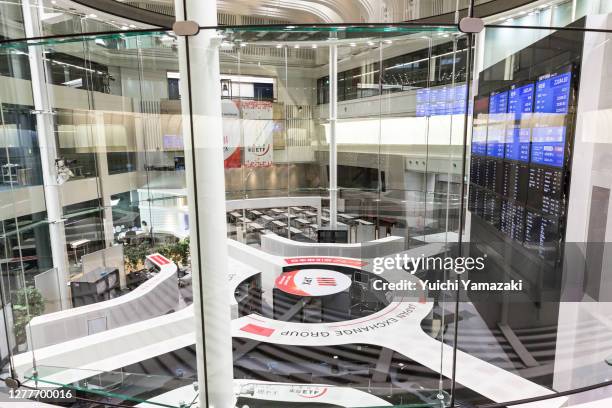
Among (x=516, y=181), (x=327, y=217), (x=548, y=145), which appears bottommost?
(x=327, y=217)

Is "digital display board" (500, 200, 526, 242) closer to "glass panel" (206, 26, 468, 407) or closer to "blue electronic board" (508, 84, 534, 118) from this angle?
"glass panel" (206, 26, 468, 407)

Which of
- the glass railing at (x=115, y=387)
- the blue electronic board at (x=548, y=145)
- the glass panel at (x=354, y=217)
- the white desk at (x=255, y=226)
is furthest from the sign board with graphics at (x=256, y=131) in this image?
the glass railing at (x=115, y=387)

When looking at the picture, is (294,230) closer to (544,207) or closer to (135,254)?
(135,254)

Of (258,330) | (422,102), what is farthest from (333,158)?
(258,330)

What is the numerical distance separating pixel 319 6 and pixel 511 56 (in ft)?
6.77

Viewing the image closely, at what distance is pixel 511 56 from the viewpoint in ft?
11.2

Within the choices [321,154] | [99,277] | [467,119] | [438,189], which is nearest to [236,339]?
[99,277]

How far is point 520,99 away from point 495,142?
0.61 m

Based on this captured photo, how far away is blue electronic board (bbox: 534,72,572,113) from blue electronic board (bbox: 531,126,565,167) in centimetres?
15

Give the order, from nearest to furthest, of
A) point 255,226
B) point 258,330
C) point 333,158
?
1. point 258,330
2. point 255,226
3. point 333,158

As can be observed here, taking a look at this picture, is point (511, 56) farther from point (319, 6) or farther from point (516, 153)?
point (319, 6)

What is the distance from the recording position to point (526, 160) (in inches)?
128

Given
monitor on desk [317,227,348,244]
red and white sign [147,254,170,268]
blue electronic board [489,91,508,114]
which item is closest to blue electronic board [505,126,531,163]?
blue electronic board [489,91,508,114]

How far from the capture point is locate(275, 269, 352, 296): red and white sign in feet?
16.2
